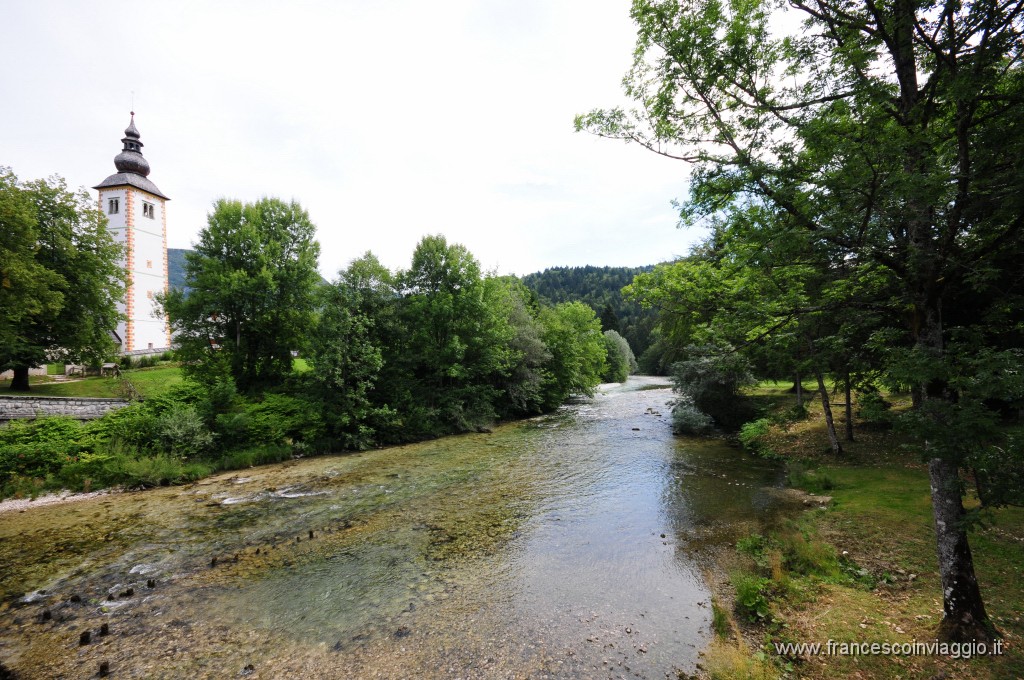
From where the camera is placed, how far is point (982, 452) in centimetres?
423

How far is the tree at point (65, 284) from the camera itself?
824 inches

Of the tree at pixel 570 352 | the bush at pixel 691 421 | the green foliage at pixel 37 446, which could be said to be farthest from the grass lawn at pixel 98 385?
the bush at pixel 691 421

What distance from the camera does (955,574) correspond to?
5.09 m

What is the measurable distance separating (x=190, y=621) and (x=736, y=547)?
10804mm

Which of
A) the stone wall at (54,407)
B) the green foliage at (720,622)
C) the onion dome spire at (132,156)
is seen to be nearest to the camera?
the green foliage at (720,622)

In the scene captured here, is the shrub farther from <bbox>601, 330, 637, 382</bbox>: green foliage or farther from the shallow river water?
<bbox>601, 330, 637, 382</bbox>: green foliage

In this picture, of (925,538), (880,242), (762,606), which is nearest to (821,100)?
(880,242)

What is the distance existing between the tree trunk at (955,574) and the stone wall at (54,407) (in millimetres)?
24929

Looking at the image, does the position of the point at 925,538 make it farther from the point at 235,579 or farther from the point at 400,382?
the point at 400,382

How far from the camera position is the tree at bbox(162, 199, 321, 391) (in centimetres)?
2277

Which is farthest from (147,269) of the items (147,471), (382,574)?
(382,574)

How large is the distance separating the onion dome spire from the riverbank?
58.5 metres

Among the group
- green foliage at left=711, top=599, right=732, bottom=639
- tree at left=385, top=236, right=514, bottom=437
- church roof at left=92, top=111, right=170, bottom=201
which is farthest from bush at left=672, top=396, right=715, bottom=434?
church roof at left=92, top=111, right=170, bottom=201

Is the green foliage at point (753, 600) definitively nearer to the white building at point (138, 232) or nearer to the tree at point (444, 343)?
the tree at point (444, 343)
